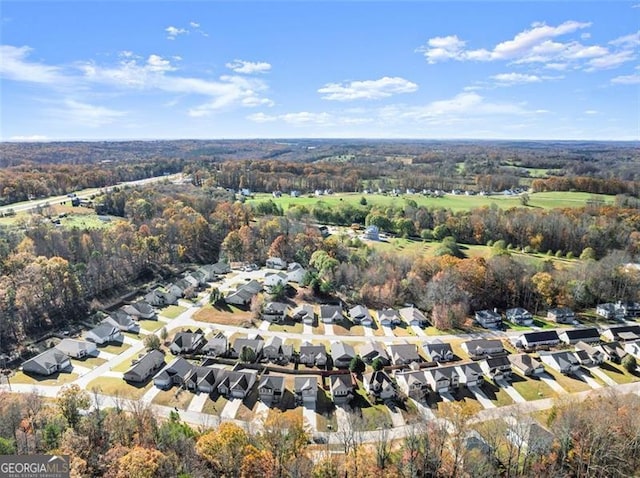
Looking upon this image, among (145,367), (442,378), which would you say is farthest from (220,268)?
(442,378)

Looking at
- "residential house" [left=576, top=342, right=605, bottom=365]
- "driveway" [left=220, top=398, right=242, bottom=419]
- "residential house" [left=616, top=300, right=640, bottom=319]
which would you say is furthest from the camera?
"residential house" [left=616, top=300, right=640, bottom=319]

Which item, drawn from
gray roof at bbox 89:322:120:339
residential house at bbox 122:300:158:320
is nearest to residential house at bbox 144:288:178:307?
residential house at bbox 122:300:158:320

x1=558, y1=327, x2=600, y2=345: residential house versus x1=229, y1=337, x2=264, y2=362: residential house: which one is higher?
x1=229, y1=337, x2=264, y2=362: residential house

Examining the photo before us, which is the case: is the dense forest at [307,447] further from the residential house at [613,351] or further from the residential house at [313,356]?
the residential house at [613,351]

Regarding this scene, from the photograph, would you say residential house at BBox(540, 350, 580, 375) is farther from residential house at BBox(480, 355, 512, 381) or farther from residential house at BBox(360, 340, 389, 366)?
residential house at BBox(360, 340, 389, 366)

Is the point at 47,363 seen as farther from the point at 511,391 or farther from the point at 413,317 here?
the point at 511,391

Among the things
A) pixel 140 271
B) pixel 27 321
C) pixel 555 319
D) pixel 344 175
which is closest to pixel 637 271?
pixel 555 319

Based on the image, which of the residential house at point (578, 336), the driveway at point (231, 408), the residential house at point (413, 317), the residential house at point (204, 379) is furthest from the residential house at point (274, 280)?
→ the residential house at point (578, 336)
